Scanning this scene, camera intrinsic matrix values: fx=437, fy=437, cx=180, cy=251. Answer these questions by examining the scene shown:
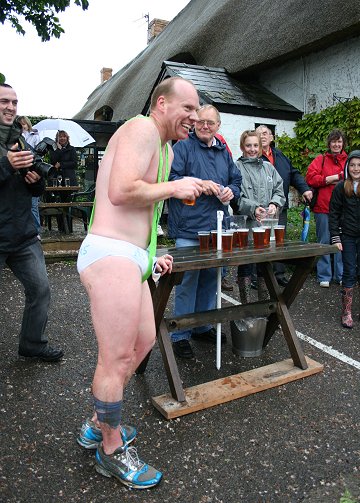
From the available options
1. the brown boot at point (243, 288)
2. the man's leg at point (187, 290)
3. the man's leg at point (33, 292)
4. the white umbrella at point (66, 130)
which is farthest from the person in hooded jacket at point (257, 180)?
the white umbrella at point (66, 130)

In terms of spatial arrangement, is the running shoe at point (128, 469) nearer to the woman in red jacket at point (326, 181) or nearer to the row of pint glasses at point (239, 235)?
the row of pint glasses at point (239, 235)

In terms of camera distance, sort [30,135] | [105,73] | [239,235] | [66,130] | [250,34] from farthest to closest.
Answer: [105,73] → [250,34] → [66,130] → [30,135] → [239,235]

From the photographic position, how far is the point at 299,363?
125 inches

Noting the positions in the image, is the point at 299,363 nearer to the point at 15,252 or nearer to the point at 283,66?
the point at 15,252

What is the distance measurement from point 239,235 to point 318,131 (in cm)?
765

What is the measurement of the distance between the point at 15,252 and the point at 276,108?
8452 millimetres

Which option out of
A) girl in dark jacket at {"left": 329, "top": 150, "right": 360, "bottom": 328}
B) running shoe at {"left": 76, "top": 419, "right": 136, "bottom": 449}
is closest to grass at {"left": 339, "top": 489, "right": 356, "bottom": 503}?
running shoe at {"left": 76, "top": 419, "right": 136, "bottom": 449}

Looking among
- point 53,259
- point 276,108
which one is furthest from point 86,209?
point 276,108

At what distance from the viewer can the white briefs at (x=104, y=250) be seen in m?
1.88

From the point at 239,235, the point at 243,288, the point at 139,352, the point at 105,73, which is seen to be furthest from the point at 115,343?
the point at 105,73

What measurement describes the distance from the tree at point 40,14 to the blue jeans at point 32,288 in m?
4.05

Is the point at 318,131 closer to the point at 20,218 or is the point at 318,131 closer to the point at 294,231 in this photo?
the point at 294,231

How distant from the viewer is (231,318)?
10.3 feet

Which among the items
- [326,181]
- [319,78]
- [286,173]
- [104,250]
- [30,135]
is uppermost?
[319,78]
